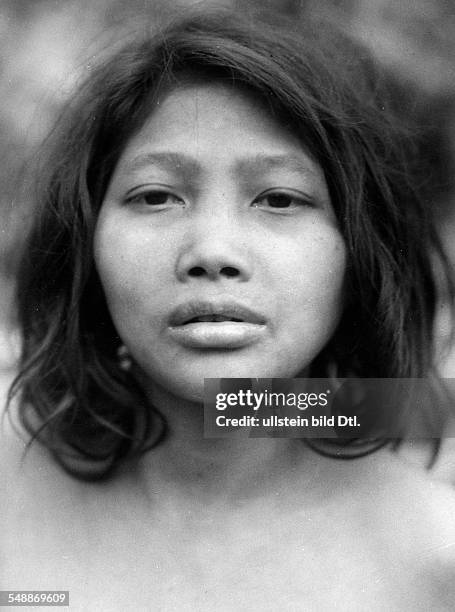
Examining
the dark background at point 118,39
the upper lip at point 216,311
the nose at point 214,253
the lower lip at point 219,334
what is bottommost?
the lower lip at point 219,334

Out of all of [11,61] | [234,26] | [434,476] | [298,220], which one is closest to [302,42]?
[234,26]

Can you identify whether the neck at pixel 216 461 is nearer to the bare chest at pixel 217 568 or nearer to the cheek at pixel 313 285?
the bare chest at pixel 217 568

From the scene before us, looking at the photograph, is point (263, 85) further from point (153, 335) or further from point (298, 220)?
point (153, 335)

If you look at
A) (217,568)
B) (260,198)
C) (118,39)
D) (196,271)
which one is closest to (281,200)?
(260,198)

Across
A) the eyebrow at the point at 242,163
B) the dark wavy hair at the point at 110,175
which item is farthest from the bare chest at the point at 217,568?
the eyebrow at the point at 242,163

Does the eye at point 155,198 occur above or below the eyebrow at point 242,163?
below

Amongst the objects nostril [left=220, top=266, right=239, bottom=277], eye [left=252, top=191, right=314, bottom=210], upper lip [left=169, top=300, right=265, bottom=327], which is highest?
eye [left=252, top=191, right=314, bottom=210]

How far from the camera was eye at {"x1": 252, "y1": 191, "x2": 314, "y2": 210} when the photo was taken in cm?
100

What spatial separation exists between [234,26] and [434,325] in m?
0.51

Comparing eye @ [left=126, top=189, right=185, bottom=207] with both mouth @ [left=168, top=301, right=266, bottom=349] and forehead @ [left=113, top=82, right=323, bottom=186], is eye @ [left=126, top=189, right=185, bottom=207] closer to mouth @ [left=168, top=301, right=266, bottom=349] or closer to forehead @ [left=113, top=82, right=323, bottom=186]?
forehead @ [left=113, top=82, right=323, bottom=186]

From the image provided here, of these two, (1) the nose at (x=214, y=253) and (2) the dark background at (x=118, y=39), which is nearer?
(1) the nose at (x=214, y=253)

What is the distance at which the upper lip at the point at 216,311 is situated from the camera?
3.17 feet

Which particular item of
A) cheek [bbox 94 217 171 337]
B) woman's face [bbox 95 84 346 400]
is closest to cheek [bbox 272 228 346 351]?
woman's face [bbox 95 84 346 400]

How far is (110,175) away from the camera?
1070 mm
